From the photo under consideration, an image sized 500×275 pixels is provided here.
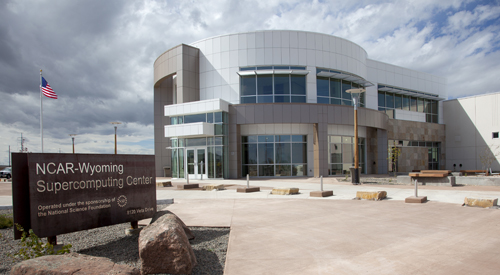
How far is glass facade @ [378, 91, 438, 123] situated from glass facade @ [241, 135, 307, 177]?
44.3 feet

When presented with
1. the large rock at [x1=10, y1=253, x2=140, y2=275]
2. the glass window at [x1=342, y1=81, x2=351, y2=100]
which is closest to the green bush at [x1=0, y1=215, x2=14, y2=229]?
the large rock at [x1=10, y1=253, x2=140, y2=275]

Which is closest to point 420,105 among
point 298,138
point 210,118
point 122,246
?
point 298,138

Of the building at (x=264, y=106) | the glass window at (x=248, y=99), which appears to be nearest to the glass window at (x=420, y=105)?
the building at (x=264, y=106)

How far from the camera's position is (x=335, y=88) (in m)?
30.4

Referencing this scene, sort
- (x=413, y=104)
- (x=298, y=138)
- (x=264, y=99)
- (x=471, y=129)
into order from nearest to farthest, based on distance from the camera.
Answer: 1. (x=264, y=99)
2. (x=298, y=138)
3. (x=471, y=129)
4. (x=413, y=104)

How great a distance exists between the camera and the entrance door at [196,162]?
92.5 feet

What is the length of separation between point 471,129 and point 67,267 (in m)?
46.8

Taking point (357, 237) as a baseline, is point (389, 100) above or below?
above

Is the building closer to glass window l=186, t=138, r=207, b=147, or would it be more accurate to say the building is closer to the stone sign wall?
glass window l=186, t=138, r=207, b=147

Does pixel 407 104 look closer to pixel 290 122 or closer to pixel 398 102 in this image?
pixel 398 102

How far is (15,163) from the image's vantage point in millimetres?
5719

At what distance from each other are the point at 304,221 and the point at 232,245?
10.00 feet

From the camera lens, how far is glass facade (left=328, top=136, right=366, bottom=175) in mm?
30094

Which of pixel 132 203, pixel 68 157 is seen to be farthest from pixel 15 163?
pixel 132 203
